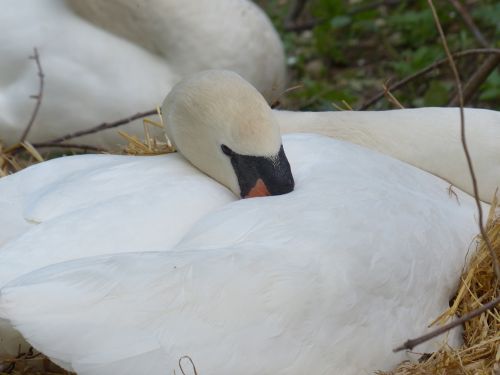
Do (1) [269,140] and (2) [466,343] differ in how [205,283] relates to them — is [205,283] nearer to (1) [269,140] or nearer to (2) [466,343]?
(1) [269,140]

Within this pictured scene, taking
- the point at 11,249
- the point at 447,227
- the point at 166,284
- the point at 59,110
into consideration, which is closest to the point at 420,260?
the point at 447,227

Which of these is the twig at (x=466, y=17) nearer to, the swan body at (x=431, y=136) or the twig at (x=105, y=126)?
the swan body at (x=431, y=136)

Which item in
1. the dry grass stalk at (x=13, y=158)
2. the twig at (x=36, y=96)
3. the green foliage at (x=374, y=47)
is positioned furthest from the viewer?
the green foliage at (x=374, y=47)

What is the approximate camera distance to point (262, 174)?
11.1 feet

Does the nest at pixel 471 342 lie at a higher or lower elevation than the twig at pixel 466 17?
lower

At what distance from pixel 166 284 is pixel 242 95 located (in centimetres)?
81

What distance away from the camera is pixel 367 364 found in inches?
120

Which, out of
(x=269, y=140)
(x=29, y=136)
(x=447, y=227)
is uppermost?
(x=269, y=140)

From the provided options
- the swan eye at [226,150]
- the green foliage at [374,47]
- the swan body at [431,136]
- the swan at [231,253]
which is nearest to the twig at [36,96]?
the swan at [231,253]

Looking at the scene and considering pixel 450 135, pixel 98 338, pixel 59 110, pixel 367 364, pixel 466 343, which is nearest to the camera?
pixel 98 338

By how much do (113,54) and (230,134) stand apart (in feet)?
6.09

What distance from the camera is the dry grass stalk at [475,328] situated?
3.11 m

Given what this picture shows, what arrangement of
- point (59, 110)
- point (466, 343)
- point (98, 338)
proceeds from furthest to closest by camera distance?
point (59, 110) → point (466, 343) → point (98, 338)

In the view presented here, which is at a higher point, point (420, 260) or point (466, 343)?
point (420, 260)
